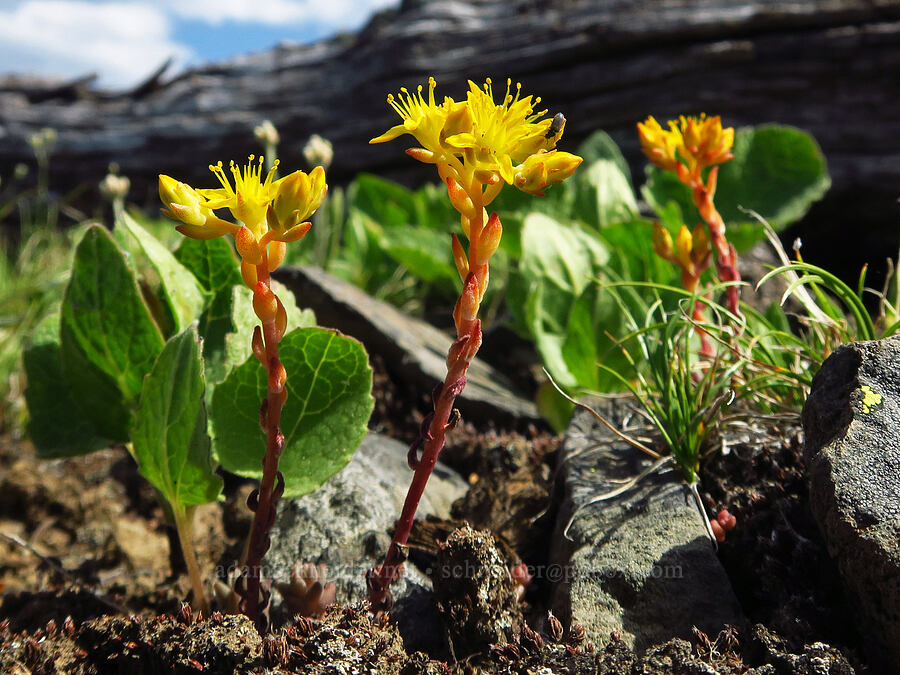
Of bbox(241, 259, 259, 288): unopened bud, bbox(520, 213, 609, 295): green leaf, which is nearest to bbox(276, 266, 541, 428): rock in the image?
bbox(520, 213, 609, 295): green leaf

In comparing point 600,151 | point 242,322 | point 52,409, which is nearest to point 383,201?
point 600,151

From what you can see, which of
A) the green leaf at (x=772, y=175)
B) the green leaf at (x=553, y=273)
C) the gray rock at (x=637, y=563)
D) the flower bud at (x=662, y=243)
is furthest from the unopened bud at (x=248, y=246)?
the green leaf at (x=772, y=175)

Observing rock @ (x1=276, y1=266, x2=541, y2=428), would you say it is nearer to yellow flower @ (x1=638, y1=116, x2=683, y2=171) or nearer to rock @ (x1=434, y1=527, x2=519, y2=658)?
yellow flower @ (x1=638, y1=116, x2=683, y2=171)

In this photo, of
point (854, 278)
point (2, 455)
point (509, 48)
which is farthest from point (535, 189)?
point (509, 48)

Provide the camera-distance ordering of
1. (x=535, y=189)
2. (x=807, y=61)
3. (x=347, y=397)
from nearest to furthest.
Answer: (x=535, y=189) → (x=347, y=397) → (x=807, y=61)

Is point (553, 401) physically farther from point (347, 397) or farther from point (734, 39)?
point (734, 39)

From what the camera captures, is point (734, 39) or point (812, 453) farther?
point (734, 39)

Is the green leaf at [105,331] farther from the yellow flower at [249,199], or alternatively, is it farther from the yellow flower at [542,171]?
the yellow flower at [542,171]
